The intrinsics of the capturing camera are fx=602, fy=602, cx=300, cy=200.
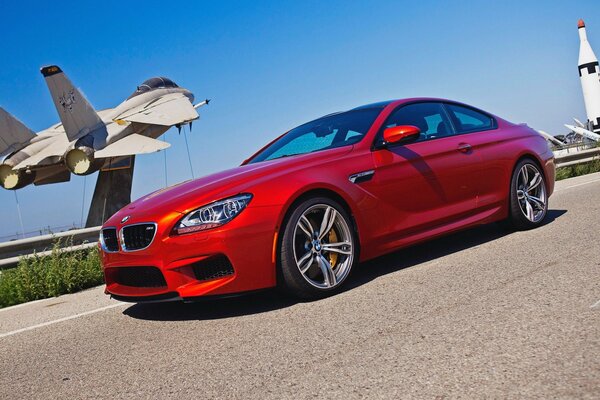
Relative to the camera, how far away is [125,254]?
4.16m

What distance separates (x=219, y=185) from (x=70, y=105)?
31594 millimetres

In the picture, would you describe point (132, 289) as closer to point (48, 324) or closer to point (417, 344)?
point (48, 324)

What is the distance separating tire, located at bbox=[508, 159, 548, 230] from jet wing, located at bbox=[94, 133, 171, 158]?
86.0 feet

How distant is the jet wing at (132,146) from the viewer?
30922 millimetres

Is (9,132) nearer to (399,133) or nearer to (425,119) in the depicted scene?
(425,119)

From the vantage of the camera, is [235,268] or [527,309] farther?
[235,268]

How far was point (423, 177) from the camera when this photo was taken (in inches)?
197

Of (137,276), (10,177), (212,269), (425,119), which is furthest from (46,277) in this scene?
(10,177)

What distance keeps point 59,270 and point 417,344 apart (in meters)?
4.93

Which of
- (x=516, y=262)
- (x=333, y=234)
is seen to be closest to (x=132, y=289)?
(x=333, y=234)

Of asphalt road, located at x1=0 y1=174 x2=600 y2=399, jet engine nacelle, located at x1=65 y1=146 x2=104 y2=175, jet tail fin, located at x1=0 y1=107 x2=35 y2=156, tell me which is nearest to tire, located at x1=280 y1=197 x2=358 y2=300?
asphalt road, located at x1=0 y1=174 x2=600 y2=399

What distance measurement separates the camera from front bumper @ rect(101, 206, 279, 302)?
385 centimetres

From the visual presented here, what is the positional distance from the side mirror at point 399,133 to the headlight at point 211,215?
1.40 m

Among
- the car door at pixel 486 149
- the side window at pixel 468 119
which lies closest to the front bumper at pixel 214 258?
the car door at pixel 486 149
